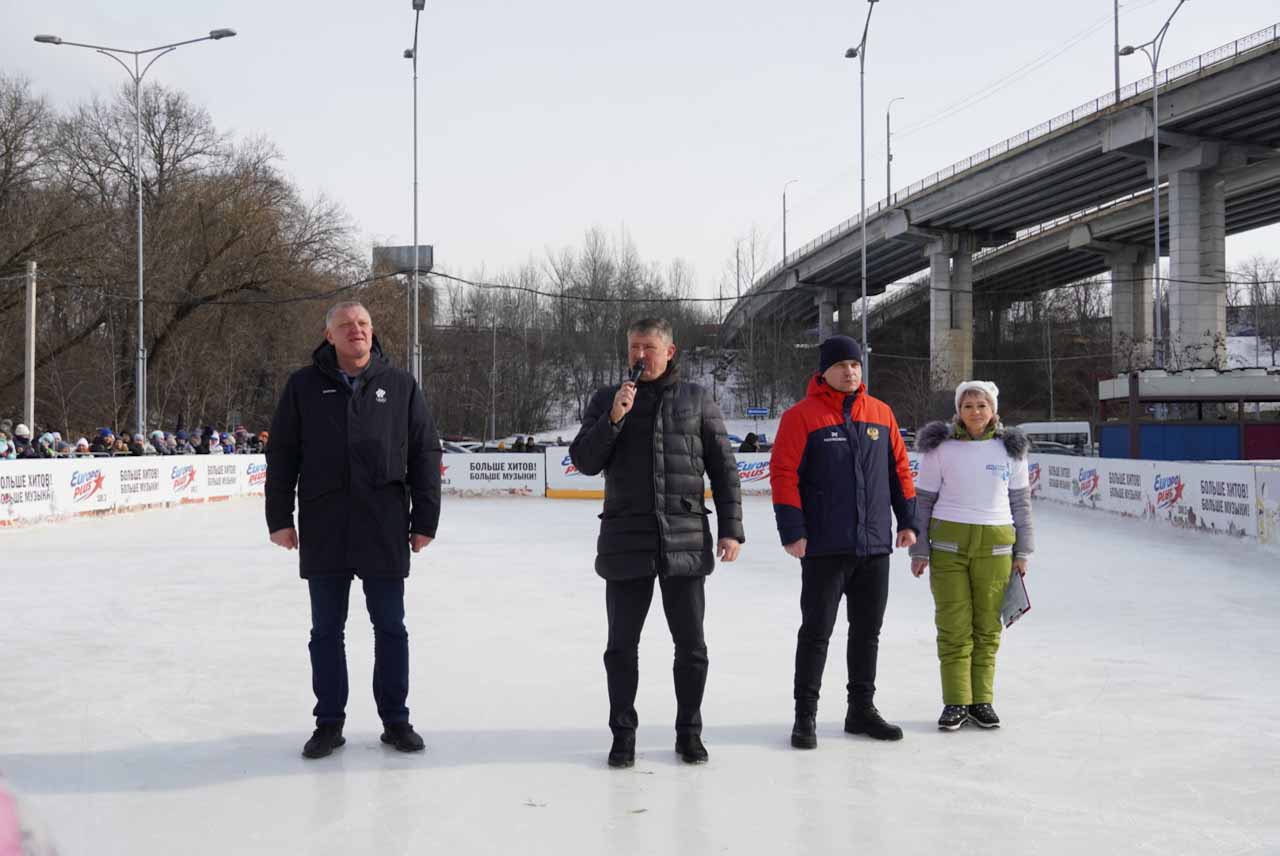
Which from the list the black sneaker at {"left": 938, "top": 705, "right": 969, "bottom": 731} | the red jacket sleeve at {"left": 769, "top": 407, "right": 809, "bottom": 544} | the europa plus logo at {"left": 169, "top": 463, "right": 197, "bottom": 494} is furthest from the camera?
the europa plus logo at {"left": 169, "top": 463, "right": 197, "bottom": 494}

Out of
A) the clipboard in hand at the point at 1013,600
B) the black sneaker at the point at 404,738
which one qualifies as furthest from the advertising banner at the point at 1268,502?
the black sneaker at the point at 404,738

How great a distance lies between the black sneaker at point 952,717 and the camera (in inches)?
208

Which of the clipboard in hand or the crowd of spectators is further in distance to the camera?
the crowd of spectators

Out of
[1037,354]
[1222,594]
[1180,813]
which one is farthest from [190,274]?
[1037,354]

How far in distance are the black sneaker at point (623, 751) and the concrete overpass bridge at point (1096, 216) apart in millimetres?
39641

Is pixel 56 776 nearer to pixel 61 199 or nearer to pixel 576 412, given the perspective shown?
pixel 61 199

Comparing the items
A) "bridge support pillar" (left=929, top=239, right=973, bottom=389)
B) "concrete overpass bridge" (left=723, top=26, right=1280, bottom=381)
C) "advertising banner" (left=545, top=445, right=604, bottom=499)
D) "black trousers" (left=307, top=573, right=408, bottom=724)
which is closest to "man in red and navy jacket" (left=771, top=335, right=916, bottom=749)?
"black trousers" (left=307, top=573, right=408, bottom=724)

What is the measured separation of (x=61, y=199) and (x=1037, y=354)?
62218 mm

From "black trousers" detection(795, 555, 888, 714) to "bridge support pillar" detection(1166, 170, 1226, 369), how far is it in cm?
4108

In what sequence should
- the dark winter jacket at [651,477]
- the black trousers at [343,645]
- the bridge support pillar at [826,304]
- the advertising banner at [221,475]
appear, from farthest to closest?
1. the bridge support pillar at [826,304]
2. the advertising banner at [221,475]
3. the black trousers at [343,645]
4. the dark winter jacket at [651,477]

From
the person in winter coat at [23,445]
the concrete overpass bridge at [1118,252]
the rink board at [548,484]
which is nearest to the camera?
the rink board at [548,484]

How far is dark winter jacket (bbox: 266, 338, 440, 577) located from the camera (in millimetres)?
4789

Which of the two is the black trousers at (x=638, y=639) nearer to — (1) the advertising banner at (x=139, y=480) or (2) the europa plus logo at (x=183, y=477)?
(1) the advertising banner at (x=139, y=480)

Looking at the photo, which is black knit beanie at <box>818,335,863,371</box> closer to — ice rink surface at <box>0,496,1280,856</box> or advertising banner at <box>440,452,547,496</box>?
ice rink surface at <box>0,496,1280,856</box>
